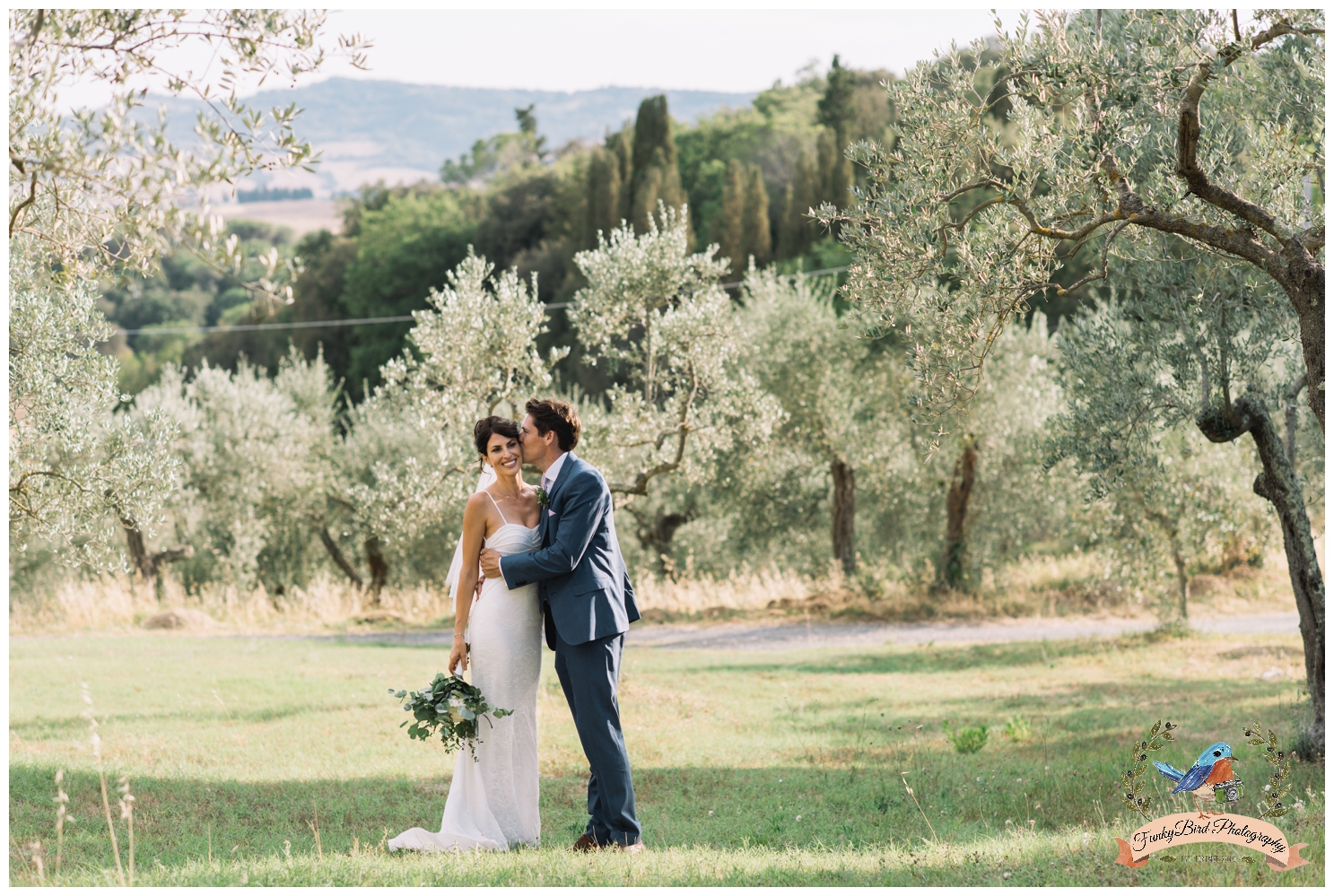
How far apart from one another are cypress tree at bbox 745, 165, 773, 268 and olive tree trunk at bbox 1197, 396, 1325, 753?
1892 inches

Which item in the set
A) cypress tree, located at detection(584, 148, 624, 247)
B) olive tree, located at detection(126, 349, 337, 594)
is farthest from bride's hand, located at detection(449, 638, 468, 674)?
cypress tree, located at detection(584, 148, 624, 247)

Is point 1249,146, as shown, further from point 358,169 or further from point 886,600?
point 358,169

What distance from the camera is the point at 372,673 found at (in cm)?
1416

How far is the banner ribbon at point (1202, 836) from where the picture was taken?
5223mm

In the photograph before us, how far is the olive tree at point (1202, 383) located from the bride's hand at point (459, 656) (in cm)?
602

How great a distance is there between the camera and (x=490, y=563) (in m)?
6.20

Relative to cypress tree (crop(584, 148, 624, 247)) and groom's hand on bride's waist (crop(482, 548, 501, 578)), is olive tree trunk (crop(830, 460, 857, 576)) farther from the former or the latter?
cypress tree (crop(584, 148, 624, 247))

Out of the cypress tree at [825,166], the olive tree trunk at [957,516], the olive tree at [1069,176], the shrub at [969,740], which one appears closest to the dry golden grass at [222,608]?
the olive tree trunk at [957,516]

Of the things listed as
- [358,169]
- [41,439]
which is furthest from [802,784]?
[358,169]

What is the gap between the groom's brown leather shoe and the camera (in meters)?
5.97

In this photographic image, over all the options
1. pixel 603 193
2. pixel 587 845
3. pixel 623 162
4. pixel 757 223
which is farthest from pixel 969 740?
pixel 623 162

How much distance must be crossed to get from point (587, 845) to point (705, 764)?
11.6ft

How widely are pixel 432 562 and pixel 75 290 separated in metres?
18.0

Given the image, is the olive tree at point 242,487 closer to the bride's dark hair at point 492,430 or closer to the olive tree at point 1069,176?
the bride's dark hair at point 492,430
